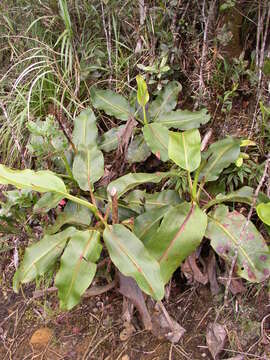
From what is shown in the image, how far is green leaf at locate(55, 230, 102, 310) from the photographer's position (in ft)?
3.90

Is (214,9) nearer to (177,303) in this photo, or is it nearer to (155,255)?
(155,255)

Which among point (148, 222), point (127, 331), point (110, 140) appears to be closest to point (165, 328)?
point (127, 331)

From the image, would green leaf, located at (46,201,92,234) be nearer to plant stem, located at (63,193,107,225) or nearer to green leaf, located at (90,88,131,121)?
plant stem, located at (63,193,107,225)

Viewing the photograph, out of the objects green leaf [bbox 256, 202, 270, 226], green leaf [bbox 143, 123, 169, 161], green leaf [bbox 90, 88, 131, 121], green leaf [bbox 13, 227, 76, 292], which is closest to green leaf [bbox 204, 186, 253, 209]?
green leaf [bbox 256, 202, 270, 226]

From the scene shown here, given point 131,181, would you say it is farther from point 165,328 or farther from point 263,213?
point 165,328

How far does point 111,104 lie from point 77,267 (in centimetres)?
84

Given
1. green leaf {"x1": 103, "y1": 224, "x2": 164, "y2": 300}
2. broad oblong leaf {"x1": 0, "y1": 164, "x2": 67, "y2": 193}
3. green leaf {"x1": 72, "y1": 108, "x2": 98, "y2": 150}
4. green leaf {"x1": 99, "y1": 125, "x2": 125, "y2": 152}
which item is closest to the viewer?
green leaf {"x1": 103, "y1": 224, "x2": 164, "y2": 300}

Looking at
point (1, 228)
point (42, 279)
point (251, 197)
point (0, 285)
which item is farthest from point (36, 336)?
point (251, 197)

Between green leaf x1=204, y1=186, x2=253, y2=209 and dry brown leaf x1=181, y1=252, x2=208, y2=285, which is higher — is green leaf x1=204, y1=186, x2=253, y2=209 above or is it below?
above

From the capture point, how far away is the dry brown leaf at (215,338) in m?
1.45

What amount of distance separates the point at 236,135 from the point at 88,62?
97 cm

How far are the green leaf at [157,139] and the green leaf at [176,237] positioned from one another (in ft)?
0.88

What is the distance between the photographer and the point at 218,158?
1.43m

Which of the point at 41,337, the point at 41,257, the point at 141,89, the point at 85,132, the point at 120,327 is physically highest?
the point at 141,89
